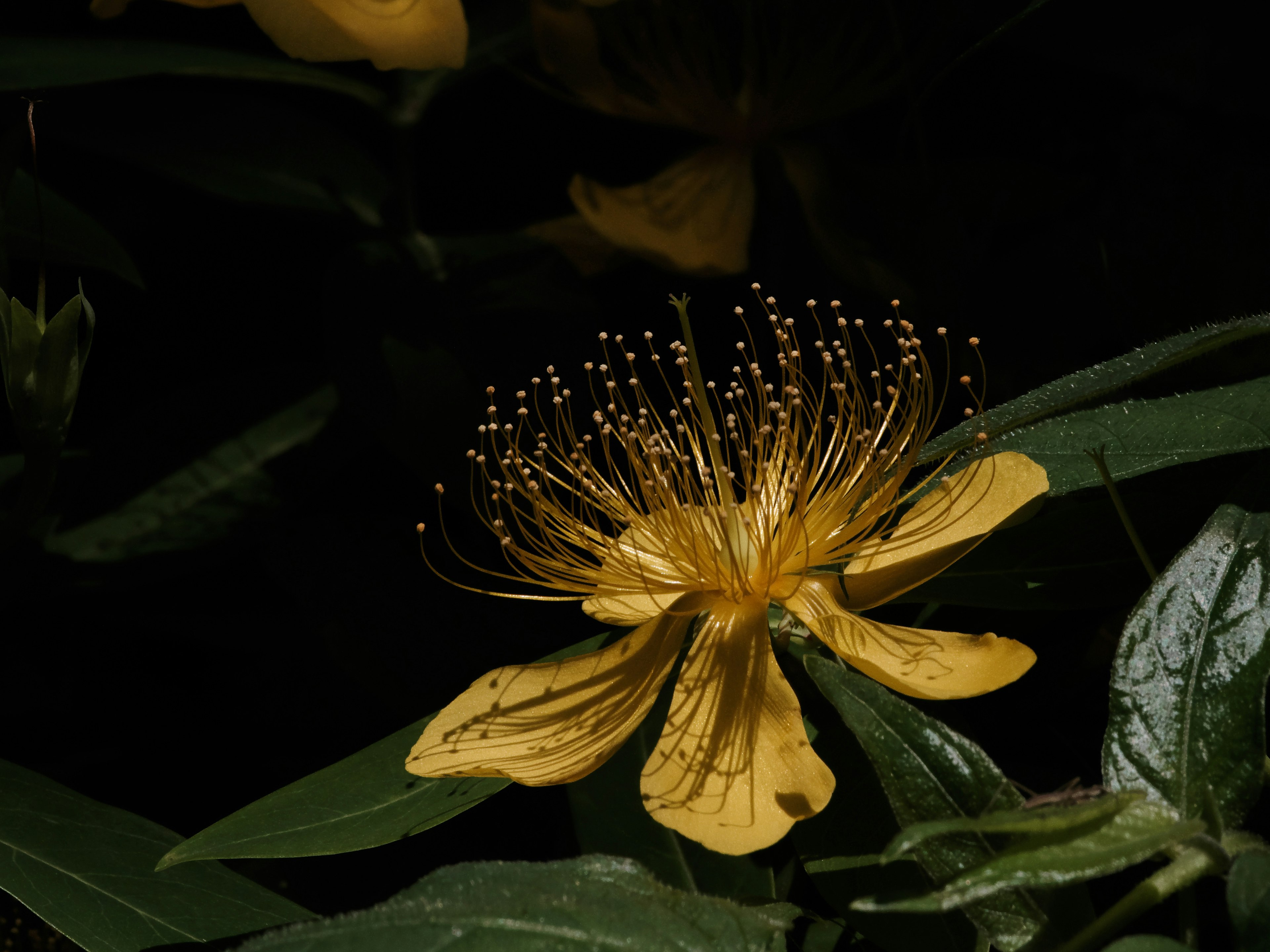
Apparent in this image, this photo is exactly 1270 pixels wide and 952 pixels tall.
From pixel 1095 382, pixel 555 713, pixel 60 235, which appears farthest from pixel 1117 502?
pixel 60 235

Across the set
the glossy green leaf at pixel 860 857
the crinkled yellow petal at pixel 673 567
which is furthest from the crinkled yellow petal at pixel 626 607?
the glossy green leaf at pixel 860 857

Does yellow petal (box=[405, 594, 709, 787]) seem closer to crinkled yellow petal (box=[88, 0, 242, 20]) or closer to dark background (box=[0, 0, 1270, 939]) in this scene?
dark background (box=[0, 0, 1270, 939])

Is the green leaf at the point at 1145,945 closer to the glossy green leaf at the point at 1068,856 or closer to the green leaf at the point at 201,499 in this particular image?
the glossy green leaf at the point at 1068,856

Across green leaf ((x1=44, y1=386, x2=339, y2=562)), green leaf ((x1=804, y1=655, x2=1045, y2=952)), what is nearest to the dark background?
green leaf ((x1=44, y1=386, x2=339, y2=562))

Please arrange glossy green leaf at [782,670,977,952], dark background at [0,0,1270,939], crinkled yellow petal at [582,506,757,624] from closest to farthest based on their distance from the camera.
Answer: glossy green leaf at [782,670,977,952] → crinkled yellow petal at [582,506,757,624] → dark background at [0,0,1270,939]

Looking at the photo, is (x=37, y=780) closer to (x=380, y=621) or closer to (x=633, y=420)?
(x=380, y=621)

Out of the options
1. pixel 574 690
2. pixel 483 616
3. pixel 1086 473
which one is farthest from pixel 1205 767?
pixel 483 616
